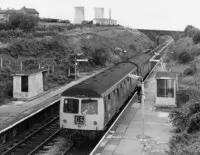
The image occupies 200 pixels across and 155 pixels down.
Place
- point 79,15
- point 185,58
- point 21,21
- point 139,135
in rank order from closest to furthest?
point 139,135
point 21,21
point 185,58
point 79,15

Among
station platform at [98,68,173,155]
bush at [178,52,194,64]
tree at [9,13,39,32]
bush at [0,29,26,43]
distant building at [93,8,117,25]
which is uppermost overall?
distant building at [93,8,117,25]

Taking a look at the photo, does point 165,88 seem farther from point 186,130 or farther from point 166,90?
point 186,130

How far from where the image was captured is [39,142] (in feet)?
59.9

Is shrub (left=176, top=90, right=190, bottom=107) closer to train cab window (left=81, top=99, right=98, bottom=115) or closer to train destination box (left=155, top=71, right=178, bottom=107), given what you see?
train destination box (left=155, top=71, right=178, bottom=107)

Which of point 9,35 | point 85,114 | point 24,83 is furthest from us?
point 9,35

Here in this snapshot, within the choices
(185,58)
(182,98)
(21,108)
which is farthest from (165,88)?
(185,58)

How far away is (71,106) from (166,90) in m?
9.93

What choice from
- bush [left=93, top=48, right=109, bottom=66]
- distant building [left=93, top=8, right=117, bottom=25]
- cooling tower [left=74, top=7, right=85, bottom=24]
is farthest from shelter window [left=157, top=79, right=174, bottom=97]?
distant building [left=93, top=8, right=117, bottom=25]

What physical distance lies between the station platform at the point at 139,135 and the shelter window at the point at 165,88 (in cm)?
117

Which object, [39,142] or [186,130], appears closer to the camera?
[186,130]

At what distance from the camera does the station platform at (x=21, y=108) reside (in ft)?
63.6

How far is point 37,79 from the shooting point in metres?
26.5

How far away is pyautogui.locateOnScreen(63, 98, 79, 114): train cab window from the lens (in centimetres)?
1628

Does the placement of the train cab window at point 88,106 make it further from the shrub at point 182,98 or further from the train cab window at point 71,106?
the shrub at point 182,98
